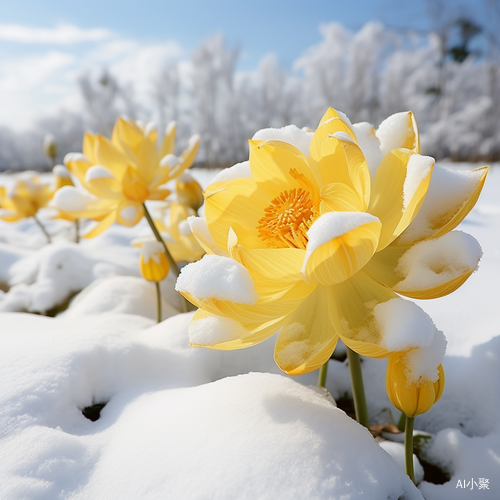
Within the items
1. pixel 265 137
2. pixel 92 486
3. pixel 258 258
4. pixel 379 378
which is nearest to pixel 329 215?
pixel 258 258

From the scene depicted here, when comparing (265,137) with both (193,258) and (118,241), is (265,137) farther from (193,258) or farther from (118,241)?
(118,241)

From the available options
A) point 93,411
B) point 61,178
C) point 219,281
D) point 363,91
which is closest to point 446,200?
point 219,281

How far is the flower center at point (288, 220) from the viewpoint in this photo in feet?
1.58

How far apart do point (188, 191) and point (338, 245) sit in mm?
817

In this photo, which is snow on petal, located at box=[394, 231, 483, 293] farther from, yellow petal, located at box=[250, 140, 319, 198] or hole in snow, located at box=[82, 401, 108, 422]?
hole in snow, located at box=[82, 401, 108, 422]

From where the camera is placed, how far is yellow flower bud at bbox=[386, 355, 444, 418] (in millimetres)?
416

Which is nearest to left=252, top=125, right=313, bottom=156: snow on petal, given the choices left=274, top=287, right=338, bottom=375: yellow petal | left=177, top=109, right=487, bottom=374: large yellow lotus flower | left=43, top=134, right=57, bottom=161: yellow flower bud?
left=177, top=109, right=487, bottom=374: large yellow lotus flower

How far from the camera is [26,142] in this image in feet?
108

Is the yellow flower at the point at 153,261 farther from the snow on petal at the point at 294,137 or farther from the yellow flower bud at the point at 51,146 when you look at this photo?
the yellow flower bud at the point at 51,146

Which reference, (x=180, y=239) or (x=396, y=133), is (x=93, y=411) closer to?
(x=396, y=133)

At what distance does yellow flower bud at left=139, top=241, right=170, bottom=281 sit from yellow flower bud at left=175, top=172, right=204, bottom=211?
0.21 metres

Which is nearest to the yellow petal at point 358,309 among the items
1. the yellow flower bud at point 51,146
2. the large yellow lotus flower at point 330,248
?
the large yellow lotus flower at point 330,248

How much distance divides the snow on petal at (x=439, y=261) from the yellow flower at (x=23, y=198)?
180 centimetres

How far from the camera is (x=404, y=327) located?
365 millimetres
